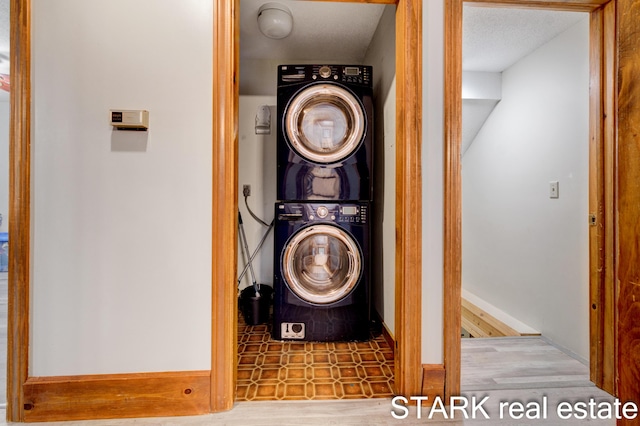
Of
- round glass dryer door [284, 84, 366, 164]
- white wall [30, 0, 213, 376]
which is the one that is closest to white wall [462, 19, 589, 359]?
round glass dryer door [284, 84, 366, 164]

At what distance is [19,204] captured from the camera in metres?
1.27

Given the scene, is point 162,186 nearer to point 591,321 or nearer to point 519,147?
point 591,321

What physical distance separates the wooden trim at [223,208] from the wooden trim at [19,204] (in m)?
0.78

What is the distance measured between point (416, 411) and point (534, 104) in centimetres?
231

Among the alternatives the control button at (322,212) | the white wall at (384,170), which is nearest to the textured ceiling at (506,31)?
the white wall at (384,170)

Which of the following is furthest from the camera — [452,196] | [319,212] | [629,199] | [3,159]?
[3,159]

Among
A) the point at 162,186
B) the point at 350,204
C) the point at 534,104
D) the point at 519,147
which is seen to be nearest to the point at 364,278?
the point at 350,204

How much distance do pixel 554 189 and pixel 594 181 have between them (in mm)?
474

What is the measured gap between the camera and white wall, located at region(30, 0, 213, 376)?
1302 millimetres

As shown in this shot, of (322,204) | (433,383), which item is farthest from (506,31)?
(433,383)

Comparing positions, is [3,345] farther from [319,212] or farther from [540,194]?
[540,194]

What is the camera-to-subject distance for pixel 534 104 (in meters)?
2.28

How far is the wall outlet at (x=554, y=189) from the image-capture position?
2.06m

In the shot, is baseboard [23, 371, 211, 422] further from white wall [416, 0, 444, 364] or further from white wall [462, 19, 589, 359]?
white wall [462, 19, 589, 359]
